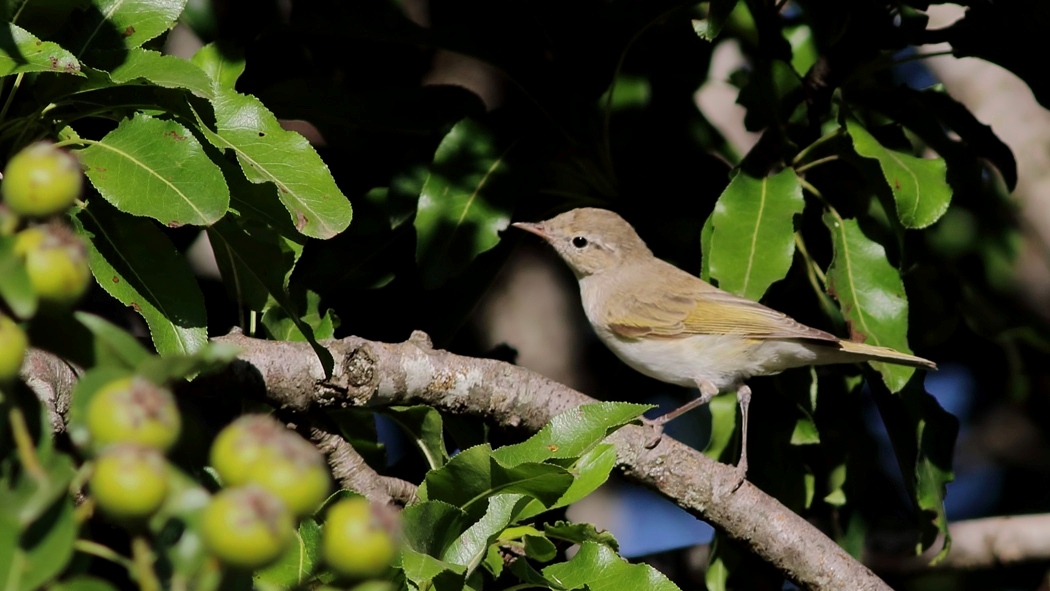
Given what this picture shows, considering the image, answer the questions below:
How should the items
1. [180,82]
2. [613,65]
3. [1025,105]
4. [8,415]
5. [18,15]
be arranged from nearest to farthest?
[8,415], [180,82], [18,15], [613,65], [1025,105]

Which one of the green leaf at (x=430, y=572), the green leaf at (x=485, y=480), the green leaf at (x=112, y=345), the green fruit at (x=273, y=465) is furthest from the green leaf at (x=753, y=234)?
the green fruit at (x=273, y=465)

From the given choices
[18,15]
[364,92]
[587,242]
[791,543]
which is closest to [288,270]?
[18,15]

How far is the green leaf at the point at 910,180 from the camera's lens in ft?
11.5

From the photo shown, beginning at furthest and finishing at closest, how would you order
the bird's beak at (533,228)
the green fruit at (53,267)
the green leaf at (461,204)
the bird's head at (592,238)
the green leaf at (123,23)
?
1. the bird's head at (592,238)
2. the bird's beak at (533,228)
3. the green leaf at (461,204)
4. the green leaf at (123,23)
5. the green fruit at (53,267)

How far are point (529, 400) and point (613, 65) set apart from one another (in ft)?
Result: 4.74

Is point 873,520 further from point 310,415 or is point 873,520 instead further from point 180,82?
point 180,82

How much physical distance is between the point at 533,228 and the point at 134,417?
3285 mm

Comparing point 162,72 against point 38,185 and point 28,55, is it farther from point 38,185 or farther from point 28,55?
point 38,185

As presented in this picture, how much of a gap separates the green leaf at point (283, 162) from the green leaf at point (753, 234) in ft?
4.81

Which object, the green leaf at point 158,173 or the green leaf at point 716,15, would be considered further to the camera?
the green leaf at point 716,15

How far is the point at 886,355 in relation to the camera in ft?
12.1

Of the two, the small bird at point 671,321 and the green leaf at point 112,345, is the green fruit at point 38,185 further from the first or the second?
the small bird at point 671,321

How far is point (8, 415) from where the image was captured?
3.52ft

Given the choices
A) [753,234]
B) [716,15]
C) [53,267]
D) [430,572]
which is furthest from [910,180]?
[53,267]
